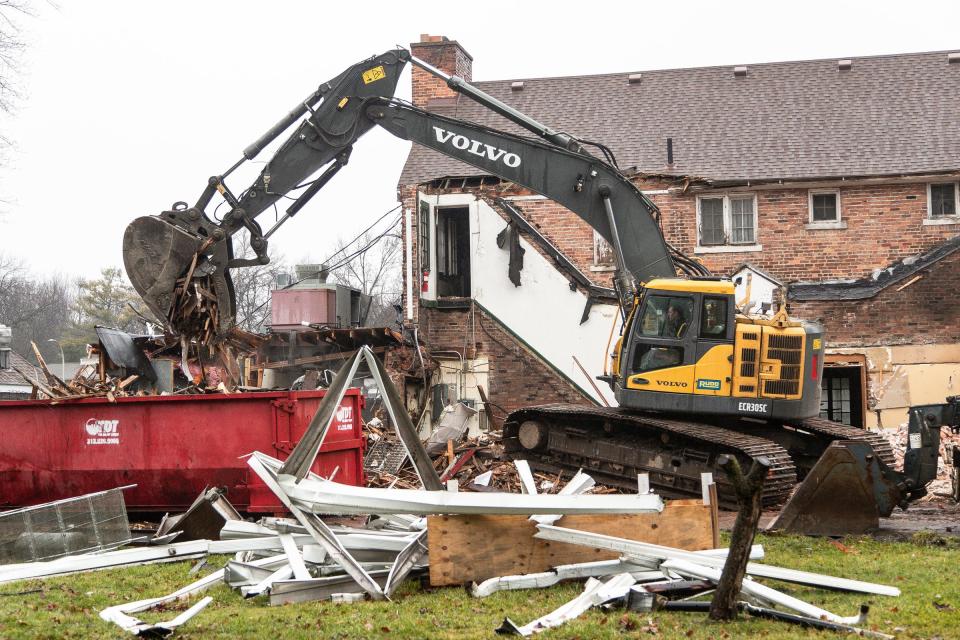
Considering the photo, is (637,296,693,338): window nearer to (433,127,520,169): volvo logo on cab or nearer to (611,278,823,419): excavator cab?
(611,278,823,419): excavator cab

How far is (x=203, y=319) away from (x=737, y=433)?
6.74 meters

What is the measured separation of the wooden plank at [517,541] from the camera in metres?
8.40

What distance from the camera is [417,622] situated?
7227 millimetres

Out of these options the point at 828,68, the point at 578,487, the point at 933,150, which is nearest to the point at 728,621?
the point at 578,487

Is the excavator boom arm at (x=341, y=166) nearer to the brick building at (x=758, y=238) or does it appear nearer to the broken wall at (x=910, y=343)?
the brick building at (x=758, y=238)

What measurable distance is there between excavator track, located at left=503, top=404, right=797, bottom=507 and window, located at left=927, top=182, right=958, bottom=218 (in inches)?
473

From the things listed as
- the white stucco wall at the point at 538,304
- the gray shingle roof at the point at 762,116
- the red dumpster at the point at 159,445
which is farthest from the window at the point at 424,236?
the red dumpster at the point at 159,445

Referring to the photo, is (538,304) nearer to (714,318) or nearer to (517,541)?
(714,318)

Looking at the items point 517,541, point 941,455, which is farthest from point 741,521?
point 941,455

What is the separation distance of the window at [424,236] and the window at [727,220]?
5889 millimetres

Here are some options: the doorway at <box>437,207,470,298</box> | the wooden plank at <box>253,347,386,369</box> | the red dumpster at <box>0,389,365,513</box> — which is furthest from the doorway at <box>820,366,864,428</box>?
the red dumpster at <box>0,389,365,513</box>

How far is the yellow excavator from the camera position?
13.7m

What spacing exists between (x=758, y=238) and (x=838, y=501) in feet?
44.5

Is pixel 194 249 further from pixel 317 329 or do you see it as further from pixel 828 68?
pixel 828 68
